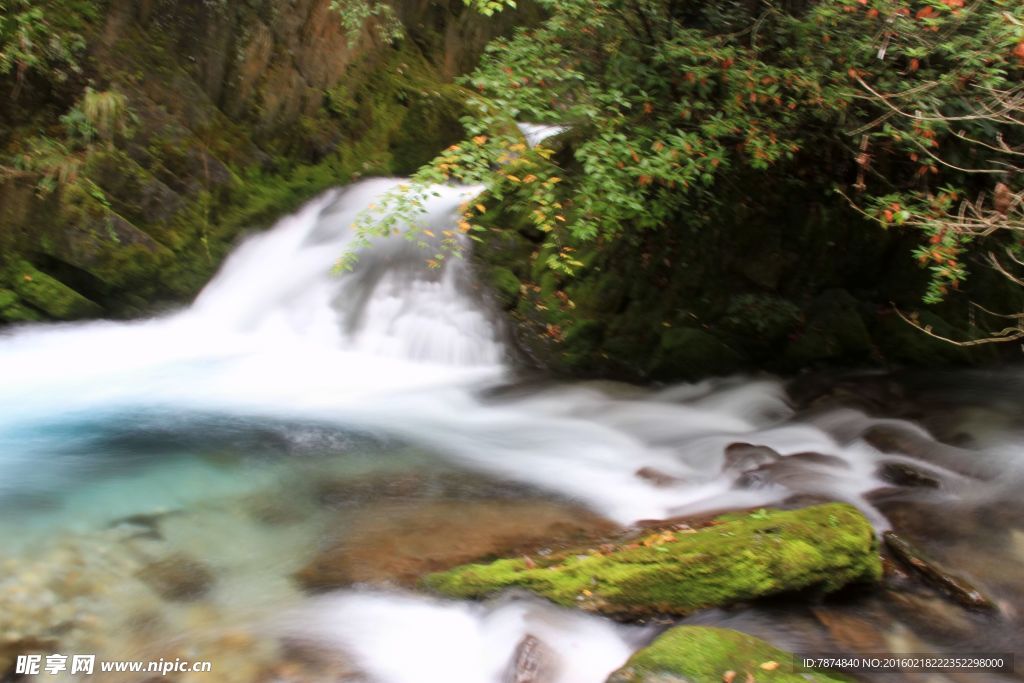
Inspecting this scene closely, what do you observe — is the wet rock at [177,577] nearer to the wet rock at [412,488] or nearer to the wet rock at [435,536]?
the wet rock at [435,536]

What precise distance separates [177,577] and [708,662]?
2.82 meters

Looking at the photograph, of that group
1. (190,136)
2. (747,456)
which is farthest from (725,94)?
(190,136)

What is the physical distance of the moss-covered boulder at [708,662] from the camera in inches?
120

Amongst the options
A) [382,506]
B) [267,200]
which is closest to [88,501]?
[382,506]

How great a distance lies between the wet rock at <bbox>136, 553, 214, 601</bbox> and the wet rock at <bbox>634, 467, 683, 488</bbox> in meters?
3.13

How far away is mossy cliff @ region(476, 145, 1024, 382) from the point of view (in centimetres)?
789

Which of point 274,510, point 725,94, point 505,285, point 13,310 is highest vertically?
point 725,94

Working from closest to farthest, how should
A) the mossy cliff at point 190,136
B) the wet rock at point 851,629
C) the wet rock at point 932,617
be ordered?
1. the wet rock at point 851,629
2. the wet rock at point 932,617
3. the mossy cliff at point 190,136

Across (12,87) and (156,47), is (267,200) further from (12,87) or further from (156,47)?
(12,87)

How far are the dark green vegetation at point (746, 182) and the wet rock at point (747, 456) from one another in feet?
6.02

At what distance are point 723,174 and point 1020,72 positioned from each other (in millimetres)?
2579

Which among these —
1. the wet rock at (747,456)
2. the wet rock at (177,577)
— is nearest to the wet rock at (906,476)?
the wet rock at (747,456)

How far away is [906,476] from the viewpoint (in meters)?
5.60

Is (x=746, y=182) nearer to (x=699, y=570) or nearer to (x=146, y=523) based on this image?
(x=699, y=570)
